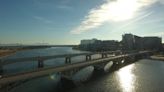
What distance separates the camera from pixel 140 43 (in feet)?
472

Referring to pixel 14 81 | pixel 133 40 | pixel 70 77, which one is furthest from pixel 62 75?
pixel 133 40

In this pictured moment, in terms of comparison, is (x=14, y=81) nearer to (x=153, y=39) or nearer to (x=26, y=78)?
(x=26, y=78)

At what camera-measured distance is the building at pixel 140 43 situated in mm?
138125

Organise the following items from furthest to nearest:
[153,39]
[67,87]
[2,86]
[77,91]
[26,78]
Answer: [153,39] → [67,87] → [77,91] → [26,78] → [2,86]

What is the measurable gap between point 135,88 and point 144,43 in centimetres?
12321

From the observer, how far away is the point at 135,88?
25922 mm

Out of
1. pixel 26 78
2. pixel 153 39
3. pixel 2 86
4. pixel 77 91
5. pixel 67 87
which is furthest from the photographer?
pixel 153 39

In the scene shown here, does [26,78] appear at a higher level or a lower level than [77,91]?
higher

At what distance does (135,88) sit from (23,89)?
15.0 meters

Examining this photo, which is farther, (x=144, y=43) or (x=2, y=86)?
(x=144, y=43)

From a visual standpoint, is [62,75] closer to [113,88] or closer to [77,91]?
[77,91]

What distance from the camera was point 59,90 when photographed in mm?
23062

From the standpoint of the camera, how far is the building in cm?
13812

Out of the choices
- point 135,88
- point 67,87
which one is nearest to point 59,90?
point 67,87
